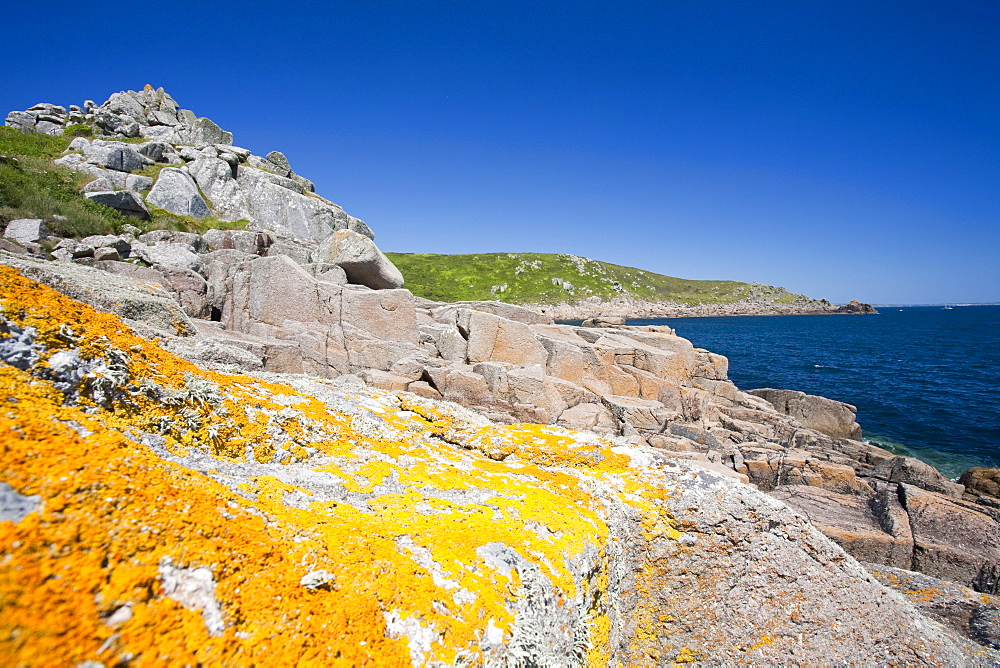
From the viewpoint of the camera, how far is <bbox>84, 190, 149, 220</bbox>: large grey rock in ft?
68.7

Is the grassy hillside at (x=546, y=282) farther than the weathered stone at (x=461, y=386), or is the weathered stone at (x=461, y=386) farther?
the grassy hillside at (x=546, y=282)

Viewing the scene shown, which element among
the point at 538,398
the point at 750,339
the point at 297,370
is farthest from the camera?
the point at 750,339

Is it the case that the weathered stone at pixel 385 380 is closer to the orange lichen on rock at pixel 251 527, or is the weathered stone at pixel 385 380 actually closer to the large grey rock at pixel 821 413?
the orange lichen on rock at pixel 251 527

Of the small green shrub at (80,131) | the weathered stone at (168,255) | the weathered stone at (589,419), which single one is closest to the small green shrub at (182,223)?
the weathered stone at (168,255)

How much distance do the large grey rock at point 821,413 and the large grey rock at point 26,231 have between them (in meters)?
34.1

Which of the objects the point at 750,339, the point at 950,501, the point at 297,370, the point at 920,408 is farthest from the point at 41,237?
the point at 750,339

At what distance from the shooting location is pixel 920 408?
32406 millimetres

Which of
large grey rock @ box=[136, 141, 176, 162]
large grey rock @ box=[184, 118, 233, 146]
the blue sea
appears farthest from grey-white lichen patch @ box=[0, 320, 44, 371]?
large grey rock @ box=[184, 118, 233, 146]

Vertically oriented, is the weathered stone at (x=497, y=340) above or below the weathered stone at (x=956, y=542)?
above

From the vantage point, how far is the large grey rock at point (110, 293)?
6840 millimetres

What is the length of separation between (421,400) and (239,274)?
9475 millimetres

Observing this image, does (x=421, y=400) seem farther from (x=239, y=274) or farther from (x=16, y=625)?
(x=239, y=274)

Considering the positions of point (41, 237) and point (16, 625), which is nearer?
point (16, 625)

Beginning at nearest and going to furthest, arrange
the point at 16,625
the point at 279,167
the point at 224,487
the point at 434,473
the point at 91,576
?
the point at 16,625, the point at 91,576, the point at 224,487, the point at 434,473, the point at 279,167
